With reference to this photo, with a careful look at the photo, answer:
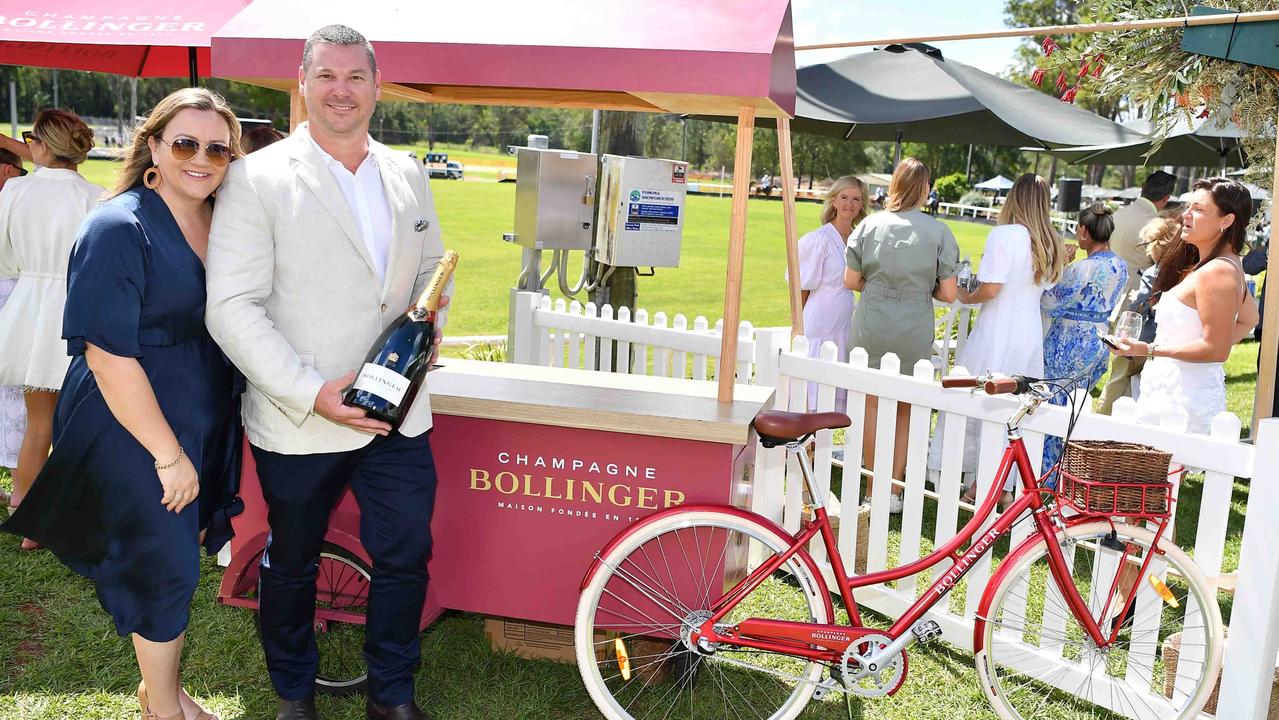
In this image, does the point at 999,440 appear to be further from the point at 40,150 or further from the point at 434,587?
the point at 40,150

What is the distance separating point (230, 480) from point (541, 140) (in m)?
4.07

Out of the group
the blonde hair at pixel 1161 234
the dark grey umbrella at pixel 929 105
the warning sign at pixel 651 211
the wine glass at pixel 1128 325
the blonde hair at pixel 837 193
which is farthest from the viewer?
the dark grey umbrella at pixel 929 105

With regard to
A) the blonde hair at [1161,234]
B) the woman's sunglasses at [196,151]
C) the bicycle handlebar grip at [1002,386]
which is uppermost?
the blonde hair at [1161,234]

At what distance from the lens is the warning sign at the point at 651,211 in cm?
550

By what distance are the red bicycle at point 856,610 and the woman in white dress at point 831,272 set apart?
2.72 metres

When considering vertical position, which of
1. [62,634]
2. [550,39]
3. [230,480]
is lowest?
[62,634]

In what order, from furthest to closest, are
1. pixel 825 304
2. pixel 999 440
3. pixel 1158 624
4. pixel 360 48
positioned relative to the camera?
pixel 825 304, pixel 999 440, pixel 1158 624, pixel 360 48

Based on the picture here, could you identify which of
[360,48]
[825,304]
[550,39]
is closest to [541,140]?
[825,304]

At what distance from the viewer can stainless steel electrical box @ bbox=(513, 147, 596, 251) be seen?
17.9 feet

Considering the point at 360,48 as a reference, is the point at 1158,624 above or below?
below

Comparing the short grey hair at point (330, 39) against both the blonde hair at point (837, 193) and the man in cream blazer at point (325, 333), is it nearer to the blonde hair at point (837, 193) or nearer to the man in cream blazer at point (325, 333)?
the man in cream blazer at point (325, 333)

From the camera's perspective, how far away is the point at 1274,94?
4637 millimetres

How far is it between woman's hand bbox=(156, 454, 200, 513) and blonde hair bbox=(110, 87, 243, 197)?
0.73 meters

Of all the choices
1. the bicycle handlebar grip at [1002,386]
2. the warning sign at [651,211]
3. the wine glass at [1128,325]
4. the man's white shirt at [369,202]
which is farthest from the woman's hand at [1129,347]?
the man's white shirt at [369,202]
